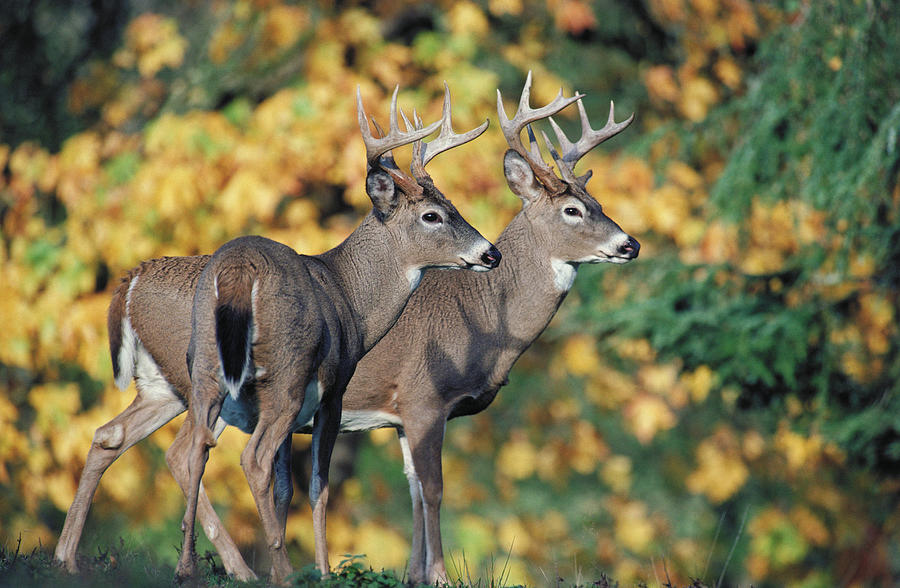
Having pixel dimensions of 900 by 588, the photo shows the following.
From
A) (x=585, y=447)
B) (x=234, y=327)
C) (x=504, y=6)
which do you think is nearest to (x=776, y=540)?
(x=585, y=447)

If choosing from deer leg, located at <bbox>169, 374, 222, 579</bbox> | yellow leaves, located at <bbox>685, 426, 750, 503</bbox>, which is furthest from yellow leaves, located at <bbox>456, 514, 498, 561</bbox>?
deer leg, located at <bbox>169, 374, 222, 579</bbox>

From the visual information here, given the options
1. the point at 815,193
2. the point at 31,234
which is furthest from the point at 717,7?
the point at 31,234

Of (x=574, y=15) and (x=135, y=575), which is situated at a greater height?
(x=135, y=575)

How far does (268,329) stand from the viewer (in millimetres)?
4426

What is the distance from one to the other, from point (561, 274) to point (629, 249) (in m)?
0.43

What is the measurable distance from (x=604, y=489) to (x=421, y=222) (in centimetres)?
1001

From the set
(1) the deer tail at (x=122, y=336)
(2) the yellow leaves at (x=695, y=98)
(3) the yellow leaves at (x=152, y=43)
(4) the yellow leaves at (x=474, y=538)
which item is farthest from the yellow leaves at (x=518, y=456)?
(1) the deer tail at (x=122, y=336)

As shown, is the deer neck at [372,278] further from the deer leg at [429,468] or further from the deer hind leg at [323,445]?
the deer leg at [429,468]

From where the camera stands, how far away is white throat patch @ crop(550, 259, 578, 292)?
21.4ft

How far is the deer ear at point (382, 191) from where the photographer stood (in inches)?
210

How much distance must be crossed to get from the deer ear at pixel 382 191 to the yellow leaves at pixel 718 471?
28.1 feet

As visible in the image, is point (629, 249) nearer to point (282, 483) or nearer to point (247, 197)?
point (282, 483)

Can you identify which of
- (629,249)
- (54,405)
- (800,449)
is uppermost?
(629,249)

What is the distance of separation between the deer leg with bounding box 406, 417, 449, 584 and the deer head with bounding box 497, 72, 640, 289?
3.72ft
